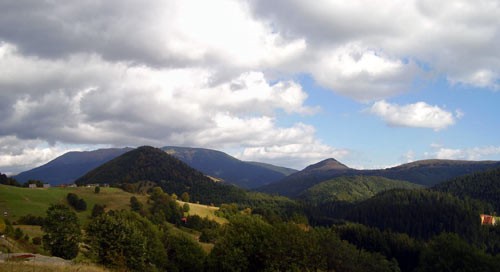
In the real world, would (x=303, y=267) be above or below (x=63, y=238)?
below

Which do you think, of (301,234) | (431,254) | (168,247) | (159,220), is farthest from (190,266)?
(159,220)

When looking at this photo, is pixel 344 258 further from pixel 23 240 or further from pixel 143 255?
pixel 23 240

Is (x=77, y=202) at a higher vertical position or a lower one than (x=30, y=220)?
higher

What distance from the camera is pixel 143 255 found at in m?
Answer: 81.4

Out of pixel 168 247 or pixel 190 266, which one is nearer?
pixel 190 266

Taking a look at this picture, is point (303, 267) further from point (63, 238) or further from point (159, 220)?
point (159, 220)

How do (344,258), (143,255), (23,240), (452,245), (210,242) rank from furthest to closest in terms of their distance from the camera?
(210,242), (452,245), (344,258), (23,240), (143,255)

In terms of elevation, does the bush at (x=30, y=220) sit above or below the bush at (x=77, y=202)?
below

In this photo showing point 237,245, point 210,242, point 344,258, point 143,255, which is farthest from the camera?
point 210,242

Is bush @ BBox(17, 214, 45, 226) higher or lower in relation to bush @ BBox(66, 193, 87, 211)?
lower

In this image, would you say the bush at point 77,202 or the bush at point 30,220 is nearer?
the bush at point 30,220

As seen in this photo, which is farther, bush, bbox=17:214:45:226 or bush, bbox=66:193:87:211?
bush, bbox=66:193:87:211

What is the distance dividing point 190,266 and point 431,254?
69.2 m

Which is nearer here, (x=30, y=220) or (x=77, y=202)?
(x=30, y=220)
